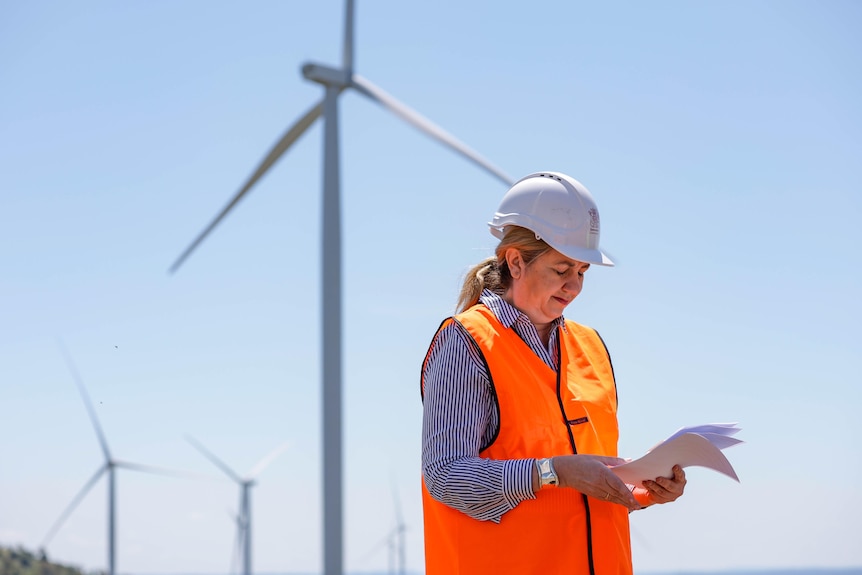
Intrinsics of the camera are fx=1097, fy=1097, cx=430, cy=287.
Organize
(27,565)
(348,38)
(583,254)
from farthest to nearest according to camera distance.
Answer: (27,565)
(348,38)
(583,254)

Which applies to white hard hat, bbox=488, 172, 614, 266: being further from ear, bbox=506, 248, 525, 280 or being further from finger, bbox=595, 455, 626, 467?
finger, bbox=595, 455, 626, 467

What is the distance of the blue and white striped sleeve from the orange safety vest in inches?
2.1

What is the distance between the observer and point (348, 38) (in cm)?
2300

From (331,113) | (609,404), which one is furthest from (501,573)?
(331,113)

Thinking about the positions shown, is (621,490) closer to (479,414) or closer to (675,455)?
(675,455)

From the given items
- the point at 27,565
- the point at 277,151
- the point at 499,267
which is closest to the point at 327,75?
the point at 277,151

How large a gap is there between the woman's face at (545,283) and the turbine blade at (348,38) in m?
17.8

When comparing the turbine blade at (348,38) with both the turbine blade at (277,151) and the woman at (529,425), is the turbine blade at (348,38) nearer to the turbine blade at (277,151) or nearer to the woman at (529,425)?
the turbine blade at (277,151)

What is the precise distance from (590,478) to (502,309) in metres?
0.92

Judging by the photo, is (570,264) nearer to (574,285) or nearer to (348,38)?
(574,285)

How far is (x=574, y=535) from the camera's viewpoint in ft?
14.1

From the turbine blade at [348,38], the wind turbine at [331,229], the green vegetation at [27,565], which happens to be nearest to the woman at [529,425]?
the wind turbine at [331,229]

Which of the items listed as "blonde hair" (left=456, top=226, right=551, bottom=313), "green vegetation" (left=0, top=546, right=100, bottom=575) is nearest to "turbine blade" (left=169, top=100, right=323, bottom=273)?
"blonde hair" (left=456, top=226, right=551, bottom=313)

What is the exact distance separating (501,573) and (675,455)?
2.68ft
